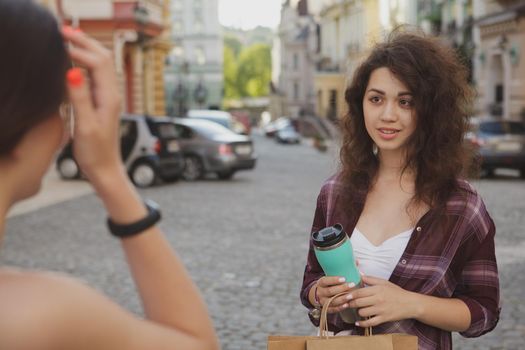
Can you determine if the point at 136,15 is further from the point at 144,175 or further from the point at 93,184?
the point at 93,184

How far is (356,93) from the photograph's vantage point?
3139mm

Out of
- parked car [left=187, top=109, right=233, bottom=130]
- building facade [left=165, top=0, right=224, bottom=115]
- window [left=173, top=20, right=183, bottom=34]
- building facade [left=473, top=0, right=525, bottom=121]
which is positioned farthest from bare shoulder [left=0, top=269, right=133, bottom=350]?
window [left=173, top=20, right=183, bottom=34]

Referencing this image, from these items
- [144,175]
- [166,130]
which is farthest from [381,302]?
[166,130]

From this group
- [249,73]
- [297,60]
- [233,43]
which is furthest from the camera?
[233,43]

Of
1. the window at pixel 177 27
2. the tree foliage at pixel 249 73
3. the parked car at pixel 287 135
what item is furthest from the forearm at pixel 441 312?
the tree foliage at pixel 249 73

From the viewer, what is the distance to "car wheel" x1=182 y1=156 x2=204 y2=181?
877 inches

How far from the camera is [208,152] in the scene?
22.2m

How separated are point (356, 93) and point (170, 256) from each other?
1835 millimetres

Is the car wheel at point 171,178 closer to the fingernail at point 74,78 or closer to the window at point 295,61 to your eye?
the fingernail at point 74,78

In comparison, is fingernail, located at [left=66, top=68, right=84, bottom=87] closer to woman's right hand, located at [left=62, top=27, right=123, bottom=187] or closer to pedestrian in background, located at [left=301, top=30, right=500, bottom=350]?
woman's right hand, located at [left=62, top=27, right=123, bottom=187]

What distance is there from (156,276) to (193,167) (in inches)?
827

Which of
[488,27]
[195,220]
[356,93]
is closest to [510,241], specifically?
[195,220]

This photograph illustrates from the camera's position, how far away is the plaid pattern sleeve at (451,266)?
9.11ft

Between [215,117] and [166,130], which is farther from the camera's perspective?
[215,117]
